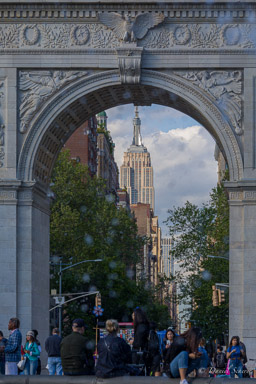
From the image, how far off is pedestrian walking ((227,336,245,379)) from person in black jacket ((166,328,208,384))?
Answer: 7.08 metres

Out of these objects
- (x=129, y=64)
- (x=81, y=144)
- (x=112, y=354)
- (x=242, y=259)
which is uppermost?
(x=81, y=144)

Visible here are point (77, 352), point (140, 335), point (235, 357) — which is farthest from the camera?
point (235, 357)

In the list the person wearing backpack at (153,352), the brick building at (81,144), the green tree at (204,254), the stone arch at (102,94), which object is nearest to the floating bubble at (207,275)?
the green tree at (204,254)

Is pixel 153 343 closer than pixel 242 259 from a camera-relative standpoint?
Yes

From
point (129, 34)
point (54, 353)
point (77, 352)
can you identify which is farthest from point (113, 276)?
point (77, 352)

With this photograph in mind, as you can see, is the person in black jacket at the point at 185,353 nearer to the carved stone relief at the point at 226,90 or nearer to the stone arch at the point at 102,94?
the stone arch at the point at 102,94

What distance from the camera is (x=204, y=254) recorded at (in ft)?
229

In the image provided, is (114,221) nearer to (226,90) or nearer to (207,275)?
(207,275)

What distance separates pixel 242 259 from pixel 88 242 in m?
33.8

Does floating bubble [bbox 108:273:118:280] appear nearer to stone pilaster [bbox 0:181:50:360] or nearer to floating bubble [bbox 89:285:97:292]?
floating bubble [bbox 89:285:97:292]

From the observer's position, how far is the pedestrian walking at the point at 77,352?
19.5m

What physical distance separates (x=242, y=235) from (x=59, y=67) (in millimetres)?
9488

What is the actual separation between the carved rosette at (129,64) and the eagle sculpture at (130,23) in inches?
18.2

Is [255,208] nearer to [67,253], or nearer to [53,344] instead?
[53,344]
